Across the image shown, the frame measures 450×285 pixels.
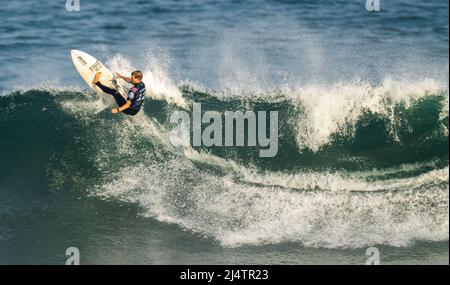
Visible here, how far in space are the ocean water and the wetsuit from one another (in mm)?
976

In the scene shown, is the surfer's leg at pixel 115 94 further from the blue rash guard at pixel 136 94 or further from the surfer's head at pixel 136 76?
the surfer's head at pixel 136 76

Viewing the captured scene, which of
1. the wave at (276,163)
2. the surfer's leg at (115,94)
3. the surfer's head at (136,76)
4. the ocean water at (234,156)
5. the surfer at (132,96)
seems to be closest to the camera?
the ocean water at (234,156)

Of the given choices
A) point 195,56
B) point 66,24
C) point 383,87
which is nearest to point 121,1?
point 66,24

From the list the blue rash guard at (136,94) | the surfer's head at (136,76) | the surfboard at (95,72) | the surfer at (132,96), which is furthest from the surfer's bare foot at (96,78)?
the surfer's head at (136,76)

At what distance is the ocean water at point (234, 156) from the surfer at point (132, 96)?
3.27 feet

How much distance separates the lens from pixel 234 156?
15.1m

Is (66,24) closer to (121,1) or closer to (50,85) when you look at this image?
(121,1)

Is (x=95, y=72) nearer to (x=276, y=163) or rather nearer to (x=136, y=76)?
(x=136, y=76)

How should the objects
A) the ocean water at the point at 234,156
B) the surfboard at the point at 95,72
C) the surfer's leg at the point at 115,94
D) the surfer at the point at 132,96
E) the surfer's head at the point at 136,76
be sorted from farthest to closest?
the surfboard at the point at 95,72, the surfer's leg at the point at 115,94, the surfer at the point at 132,96, the surfer's head at the point at 136,76, the ocean water at the point at 234,156

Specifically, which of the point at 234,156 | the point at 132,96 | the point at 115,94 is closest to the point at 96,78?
the point at 115,94

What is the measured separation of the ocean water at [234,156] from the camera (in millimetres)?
13062

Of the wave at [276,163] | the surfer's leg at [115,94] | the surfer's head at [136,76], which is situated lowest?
the wave at [276,163]

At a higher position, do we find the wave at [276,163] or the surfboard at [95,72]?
the surfboard at [95,72]

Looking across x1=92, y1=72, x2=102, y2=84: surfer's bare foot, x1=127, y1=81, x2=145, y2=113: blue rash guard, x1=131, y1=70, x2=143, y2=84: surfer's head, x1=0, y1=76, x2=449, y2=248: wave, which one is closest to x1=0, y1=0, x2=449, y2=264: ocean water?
x1=0, y1=76, x2=449, y2=248: wave
